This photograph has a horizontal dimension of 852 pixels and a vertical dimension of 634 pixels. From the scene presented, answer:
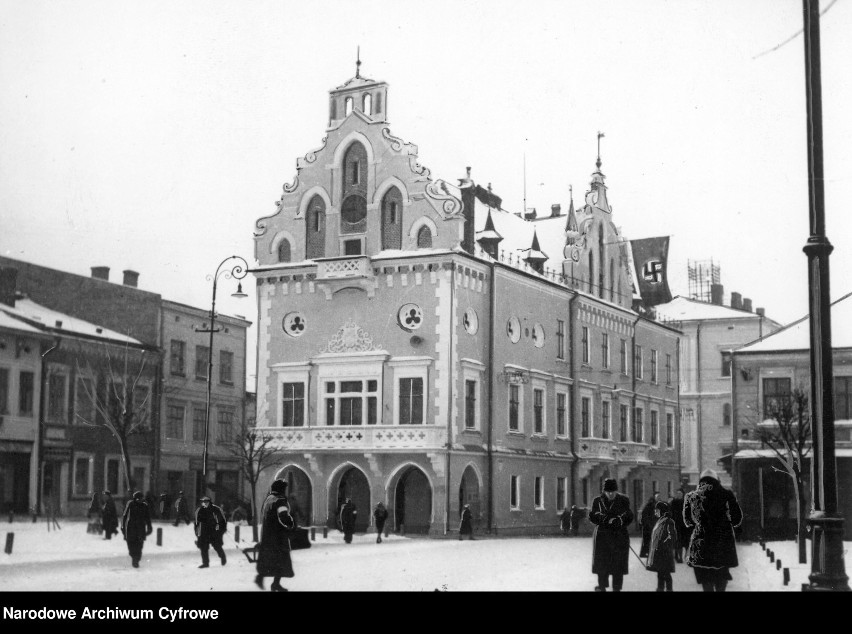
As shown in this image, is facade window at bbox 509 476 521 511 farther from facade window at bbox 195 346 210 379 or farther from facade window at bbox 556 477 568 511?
facade window at bbox 195 346 210 379

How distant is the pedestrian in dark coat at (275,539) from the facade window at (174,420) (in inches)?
182

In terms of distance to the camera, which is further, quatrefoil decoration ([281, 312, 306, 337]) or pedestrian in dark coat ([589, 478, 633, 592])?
quatrefoil decoration ([281, 312, 306, 337])

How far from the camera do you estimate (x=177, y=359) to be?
A: 704 inches

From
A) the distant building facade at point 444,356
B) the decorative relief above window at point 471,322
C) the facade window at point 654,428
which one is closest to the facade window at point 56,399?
the distant building facade at point 444,356

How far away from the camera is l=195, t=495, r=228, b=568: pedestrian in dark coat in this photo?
1695 centimetres

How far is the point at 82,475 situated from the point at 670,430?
9633mm

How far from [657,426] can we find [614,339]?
194cm

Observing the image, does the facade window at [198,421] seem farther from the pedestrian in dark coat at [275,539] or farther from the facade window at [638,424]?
the facade window at [638,424]

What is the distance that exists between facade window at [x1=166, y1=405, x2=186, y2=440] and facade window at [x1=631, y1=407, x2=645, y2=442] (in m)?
7.64

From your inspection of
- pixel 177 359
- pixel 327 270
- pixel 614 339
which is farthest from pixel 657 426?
pixel 177 359

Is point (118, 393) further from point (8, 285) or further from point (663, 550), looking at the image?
point (663, 550)

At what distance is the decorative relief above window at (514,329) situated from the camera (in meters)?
22.0

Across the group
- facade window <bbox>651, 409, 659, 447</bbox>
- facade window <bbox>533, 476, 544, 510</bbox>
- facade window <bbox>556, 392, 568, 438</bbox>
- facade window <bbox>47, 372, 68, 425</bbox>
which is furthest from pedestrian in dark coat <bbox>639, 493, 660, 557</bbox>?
facade window <bbox>47, 372, 68, 425</bbox>
